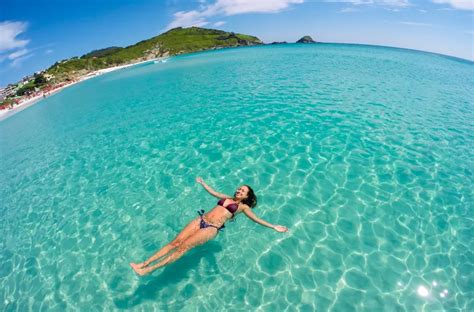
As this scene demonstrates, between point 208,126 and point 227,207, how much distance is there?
9.98 metres

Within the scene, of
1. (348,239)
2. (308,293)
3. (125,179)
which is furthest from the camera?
(125,179)

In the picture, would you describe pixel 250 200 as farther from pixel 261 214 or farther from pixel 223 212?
pixel 261 214

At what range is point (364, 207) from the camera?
8875mm

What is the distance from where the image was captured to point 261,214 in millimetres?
8883

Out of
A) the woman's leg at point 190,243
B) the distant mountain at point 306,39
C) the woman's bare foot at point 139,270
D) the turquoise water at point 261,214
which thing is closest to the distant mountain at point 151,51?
the distant mountain at point 306,39

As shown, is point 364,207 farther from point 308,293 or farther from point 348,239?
point 308,293

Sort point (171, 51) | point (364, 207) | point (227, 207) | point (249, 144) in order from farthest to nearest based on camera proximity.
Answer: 1. point (171, 51)
2. point (249, 144)
3. point (364, 207)
4. point (227, 207)

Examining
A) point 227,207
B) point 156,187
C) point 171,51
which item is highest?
point 171,51

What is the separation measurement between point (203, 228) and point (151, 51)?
152m

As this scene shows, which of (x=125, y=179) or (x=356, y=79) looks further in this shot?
(x=356, y=79)

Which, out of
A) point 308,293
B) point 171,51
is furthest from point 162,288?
point 171,51

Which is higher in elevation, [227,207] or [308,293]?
[227,207]

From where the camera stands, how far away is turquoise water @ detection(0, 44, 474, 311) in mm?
6730

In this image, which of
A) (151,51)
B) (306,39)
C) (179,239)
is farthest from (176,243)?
(306,39)
